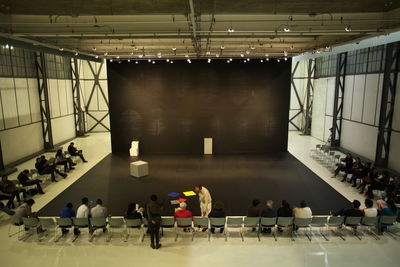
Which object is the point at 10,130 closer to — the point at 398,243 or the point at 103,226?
the point at 103,226

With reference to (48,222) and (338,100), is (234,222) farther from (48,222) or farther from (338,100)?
(338,100)

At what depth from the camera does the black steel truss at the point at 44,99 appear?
15.7 metres

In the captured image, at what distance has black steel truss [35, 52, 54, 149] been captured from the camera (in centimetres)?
1570

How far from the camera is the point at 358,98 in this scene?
14469mm

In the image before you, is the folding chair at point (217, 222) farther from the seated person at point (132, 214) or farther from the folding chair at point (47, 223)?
the folding chair at point (47, 223)

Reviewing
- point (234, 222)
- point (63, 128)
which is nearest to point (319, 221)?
point (234, 222)

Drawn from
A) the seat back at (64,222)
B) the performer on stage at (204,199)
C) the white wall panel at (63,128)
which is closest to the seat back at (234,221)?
the performer on stage at (204,199)

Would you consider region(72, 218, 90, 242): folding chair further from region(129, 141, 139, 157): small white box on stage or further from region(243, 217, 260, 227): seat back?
region(129, 141, 139, 157): small white box on stage

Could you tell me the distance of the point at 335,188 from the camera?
1091 centimetres

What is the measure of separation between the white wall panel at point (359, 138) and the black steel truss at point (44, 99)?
54.0ft

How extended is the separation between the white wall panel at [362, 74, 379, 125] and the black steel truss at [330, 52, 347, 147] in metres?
2.31

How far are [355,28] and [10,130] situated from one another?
14535 millimetres

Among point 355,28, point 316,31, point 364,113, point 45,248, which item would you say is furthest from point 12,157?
point 364,113

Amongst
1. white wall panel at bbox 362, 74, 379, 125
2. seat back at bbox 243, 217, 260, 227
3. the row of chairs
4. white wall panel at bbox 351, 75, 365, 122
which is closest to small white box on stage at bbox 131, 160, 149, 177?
the row of chairs
